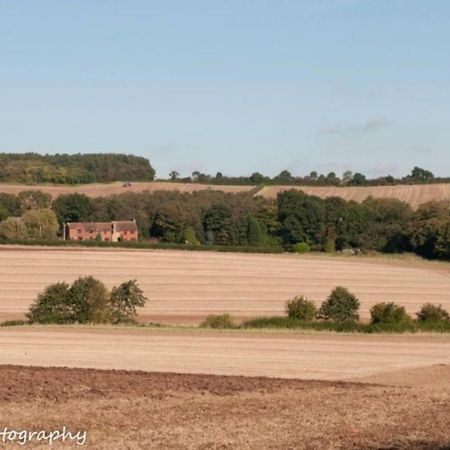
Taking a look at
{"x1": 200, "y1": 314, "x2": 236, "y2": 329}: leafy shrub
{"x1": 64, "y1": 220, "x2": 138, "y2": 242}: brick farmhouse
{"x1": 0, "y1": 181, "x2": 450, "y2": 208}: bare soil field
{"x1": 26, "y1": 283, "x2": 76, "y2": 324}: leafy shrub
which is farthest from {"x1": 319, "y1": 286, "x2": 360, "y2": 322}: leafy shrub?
{"x1": 0, "y1": 181, "x2": 450, "y2": 208}: bare soil field

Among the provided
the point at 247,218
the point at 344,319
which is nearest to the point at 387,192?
the point at 247,218

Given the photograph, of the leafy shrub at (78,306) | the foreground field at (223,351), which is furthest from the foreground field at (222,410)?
the leafy shrub at (78,306)

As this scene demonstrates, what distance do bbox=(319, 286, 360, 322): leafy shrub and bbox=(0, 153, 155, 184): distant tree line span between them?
92.7 meters

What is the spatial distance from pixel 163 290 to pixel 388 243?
122 ft

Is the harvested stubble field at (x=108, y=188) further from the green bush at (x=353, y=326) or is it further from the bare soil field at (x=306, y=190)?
the green bush at (x=353, y=326)

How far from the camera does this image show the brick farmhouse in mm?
104312

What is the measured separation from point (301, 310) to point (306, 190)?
85.9 m

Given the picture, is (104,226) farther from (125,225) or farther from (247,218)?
(247,218)

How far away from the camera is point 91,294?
49750 mm

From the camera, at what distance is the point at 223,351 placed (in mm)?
34656

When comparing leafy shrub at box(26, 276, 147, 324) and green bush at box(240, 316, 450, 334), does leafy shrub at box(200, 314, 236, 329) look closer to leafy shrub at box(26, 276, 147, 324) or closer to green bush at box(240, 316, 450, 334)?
green bush at box(240, 316, 450, 334)

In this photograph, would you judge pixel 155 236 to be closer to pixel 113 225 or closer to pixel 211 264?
pixel 113 225

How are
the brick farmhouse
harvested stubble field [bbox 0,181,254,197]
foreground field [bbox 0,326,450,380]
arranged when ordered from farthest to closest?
harvested stubble field [bbox 0,181,254,197] → the brick farmhouse → foreground field [bbox 0,326,450,380]

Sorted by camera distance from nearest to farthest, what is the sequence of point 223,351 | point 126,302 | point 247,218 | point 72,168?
point 223,351 < point 126,302 < point 247,218 < point 72,168
